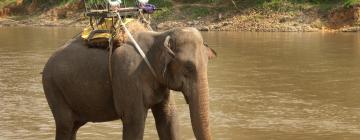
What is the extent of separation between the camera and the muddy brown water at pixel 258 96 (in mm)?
9891

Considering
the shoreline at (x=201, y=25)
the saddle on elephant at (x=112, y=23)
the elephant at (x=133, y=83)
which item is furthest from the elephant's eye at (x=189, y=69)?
the shoreline at (x=201, y=25)

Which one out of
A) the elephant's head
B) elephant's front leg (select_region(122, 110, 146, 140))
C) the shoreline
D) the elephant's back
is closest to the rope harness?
the elephant's back

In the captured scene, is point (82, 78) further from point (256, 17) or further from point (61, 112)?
point (256, 17)

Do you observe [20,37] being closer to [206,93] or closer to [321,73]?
[321,73]

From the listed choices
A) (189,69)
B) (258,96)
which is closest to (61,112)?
(189,69)

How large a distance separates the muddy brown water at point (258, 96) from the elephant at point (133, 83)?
2.47m

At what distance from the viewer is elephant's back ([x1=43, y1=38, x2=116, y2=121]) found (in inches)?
265

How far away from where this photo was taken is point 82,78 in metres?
6.81


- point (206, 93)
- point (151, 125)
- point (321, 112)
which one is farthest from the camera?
point (321, 112)

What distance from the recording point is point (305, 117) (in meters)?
10.9

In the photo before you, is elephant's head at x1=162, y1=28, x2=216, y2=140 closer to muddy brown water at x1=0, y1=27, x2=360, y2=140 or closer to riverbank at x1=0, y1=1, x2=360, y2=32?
muddy brown water at x1=0, y1=27, x2=360, y2=140

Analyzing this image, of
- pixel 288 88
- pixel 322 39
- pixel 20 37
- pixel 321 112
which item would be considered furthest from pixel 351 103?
pixel 20 37

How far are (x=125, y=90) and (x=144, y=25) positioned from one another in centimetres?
91

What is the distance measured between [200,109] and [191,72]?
1.08ft
